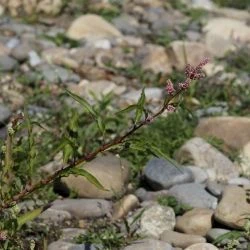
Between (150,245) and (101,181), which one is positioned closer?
(150,245)

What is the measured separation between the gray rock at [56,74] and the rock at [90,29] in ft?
3.96

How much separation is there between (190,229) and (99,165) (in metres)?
0.89

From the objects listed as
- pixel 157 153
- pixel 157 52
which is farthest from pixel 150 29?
pixel 157 153

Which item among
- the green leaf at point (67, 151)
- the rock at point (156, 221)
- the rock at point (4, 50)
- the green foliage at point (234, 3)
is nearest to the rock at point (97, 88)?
the rock at point (4, 50)

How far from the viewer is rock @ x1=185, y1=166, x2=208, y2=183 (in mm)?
5219

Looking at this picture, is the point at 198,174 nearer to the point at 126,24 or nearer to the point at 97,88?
the point at 97,88

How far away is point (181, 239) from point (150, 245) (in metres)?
0.30

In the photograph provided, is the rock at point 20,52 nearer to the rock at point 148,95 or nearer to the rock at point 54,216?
the rock at point 148,95

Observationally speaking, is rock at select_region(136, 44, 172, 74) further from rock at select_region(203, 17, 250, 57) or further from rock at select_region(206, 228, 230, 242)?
rock at select_region(206, 228, 230, 242)

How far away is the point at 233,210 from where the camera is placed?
4.41 meters

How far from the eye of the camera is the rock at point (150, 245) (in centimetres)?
405

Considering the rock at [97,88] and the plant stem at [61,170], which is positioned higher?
the plant stem at [61,170]

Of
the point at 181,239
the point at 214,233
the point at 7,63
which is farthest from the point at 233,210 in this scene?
the point at 7,63

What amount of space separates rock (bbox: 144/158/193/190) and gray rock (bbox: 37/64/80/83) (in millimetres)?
2167
